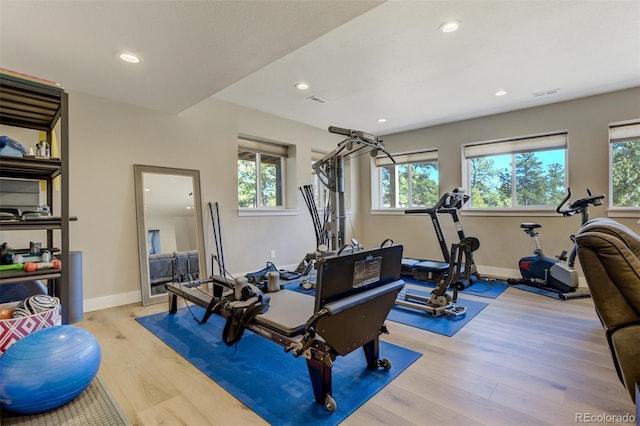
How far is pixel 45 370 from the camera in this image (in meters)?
1.42

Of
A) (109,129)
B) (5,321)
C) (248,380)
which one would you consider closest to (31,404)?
(5,321)

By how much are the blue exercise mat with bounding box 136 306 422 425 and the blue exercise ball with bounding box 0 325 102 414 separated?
26.0 inches

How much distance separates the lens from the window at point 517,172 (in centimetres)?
419

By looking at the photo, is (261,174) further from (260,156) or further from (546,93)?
(546,93)

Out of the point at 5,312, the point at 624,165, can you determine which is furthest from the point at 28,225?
the point at 624,165

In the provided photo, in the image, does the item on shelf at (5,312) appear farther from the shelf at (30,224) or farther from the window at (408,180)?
the window at (408,180)

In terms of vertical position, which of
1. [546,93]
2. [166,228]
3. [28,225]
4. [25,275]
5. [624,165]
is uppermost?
[546,93]

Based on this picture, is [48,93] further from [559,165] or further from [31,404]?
[559,165]

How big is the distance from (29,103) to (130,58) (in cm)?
75

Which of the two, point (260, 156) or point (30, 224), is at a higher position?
point (260, 156)

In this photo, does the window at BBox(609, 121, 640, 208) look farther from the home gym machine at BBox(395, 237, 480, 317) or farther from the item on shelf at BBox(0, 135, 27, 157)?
the item on shelf at BBox(0, 135, 27, 157)

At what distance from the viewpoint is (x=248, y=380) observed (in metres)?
1.81

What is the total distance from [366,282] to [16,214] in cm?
210

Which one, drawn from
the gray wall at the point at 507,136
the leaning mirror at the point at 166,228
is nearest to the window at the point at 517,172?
the gray wall at the point at 507,136
